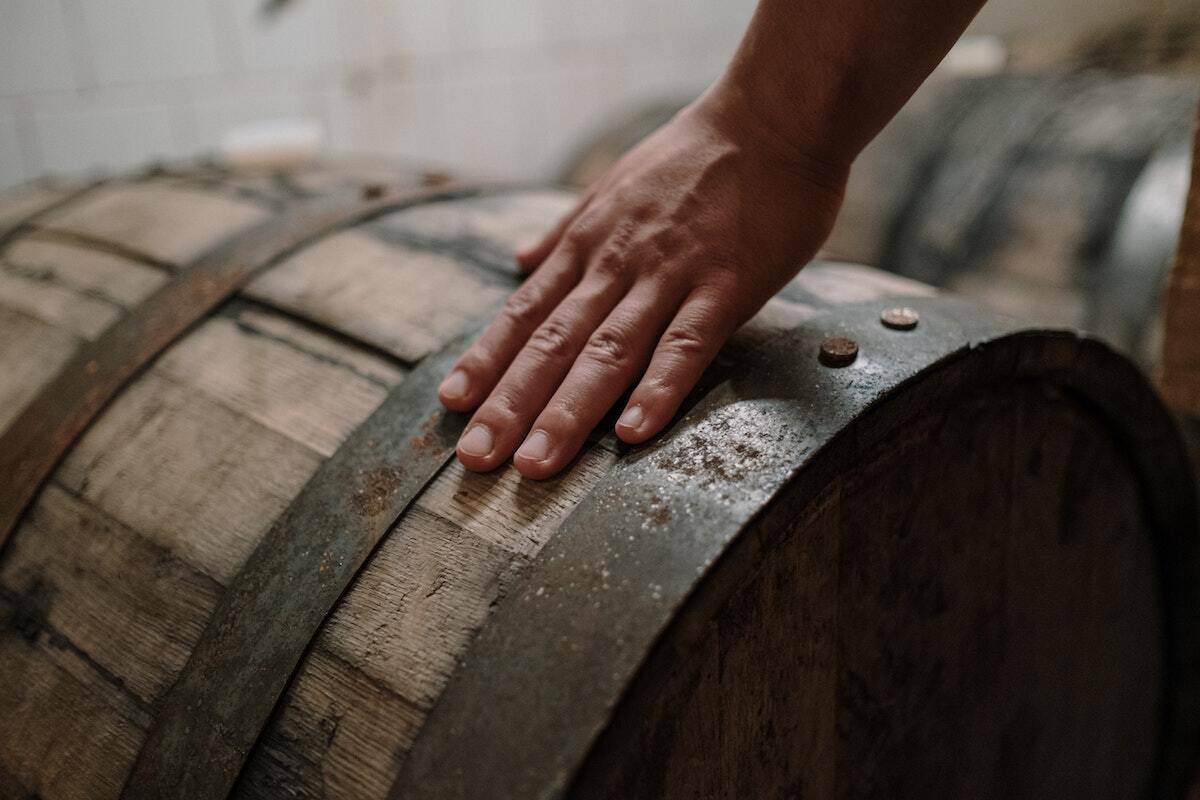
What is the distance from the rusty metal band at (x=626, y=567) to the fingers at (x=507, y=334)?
0.71 feet

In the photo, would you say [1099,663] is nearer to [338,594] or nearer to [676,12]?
[338,594]

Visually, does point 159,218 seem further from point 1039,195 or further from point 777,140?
point 1039,195

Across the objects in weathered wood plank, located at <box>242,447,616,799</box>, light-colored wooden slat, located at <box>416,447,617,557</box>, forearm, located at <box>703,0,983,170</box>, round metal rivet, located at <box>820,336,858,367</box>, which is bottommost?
weathered wood plank, located at <box>242,447,616,799</box>

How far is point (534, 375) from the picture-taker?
99 cm

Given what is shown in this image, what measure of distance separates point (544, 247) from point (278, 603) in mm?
584

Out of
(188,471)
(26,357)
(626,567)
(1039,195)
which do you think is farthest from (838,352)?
(1039,195)

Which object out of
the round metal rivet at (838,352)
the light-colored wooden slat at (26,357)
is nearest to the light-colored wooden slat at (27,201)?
the light-colored wooden slat at (26,357)

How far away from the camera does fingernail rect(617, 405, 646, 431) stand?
2.95 feet

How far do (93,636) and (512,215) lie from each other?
2.85ft

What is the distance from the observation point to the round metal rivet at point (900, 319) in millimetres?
1055

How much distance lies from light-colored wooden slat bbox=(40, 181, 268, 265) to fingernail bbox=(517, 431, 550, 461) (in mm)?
825

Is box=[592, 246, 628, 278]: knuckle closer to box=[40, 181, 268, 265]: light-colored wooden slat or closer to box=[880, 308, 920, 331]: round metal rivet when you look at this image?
box=[880, 308, 920, 331]: round metal rivet

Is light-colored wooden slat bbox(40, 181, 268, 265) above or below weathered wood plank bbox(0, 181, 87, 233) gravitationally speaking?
above

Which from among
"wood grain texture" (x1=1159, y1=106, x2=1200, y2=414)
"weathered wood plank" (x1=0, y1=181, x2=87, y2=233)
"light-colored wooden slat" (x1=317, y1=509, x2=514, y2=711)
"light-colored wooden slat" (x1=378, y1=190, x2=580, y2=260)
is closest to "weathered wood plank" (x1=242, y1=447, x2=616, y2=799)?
"light-colored wooden slat" (x1=317, y1=509, x2=514, y2=711)
